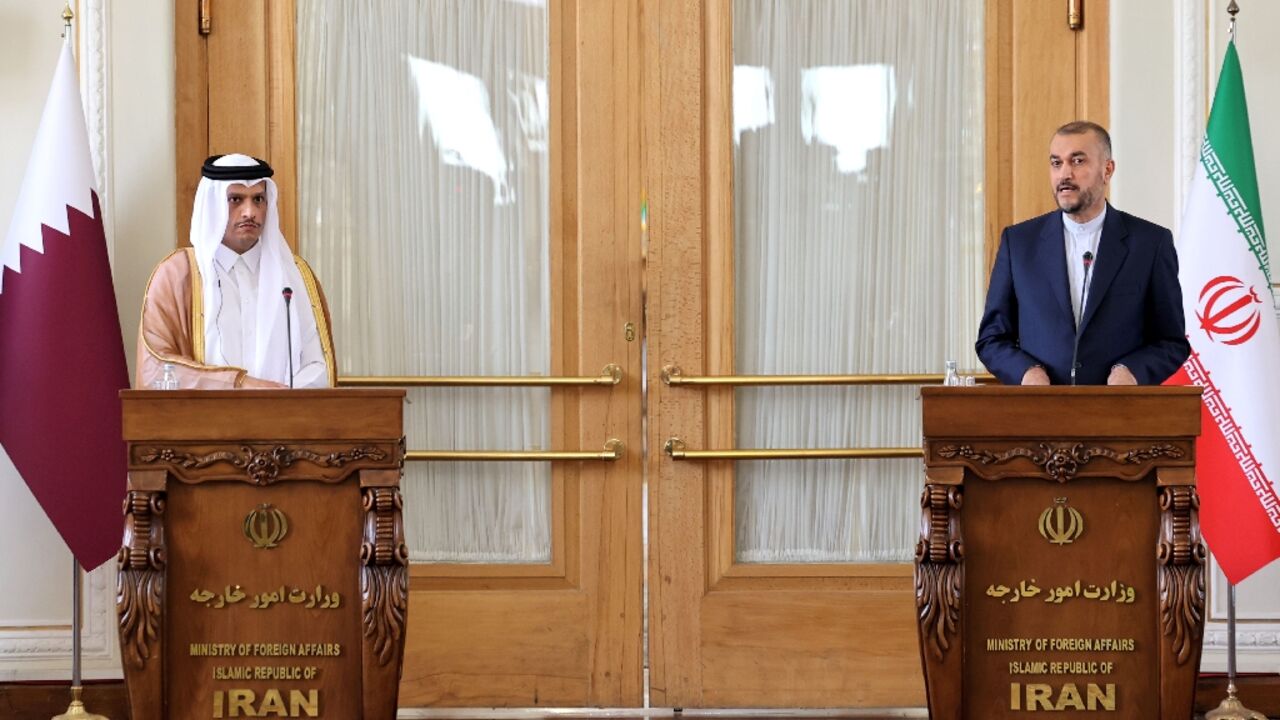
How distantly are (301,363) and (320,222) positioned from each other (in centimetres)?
91

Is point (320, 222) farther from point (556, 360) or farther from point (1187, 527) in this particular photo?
point (1187, 527)

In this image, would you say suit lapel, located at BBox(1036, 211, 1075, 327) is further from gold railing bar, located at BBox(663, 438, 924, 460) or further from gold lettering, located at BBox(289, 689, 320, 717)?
gold lettering, located at BBox(289, 689, 320, 717)

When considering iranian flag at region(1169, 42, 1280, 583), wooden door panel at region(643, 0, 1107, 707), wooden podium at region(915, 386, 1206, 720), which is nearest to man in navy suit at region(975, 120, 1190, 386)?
wooden podium at region(915, 386, 1206, 720)

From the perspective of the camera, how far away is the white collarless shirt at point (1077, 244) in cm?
421

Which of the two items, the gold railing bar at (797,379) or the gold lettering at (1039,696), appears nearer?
the gold lettering at (1039,696)

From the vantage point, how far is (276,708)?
11.9ft

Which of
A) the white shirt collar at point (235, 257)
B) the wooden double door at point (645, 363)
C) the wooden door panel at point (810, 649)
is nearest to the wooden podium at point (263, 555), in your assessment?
the white shirt collar at point (235, 257)

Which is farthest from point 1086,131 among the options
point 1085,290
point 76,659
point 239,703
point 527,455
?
point 76,659

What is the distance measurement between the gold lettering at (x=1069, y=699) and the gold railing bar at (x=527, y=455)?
78.2 inches

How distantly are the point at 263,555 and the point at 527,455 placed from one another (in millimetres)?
1585

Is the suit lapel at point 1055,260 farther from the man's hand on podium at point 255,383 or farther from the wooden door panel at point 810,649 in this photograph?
the man's hand on podium at point 255,383

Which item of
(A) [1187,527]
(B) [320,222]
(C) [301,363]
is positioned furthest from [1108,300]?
(B) [320,222]

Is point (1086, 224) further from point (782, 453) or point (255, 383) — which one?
point (255, 383)

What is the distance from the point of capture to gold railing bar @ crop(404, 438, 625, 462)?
5.14 meters
